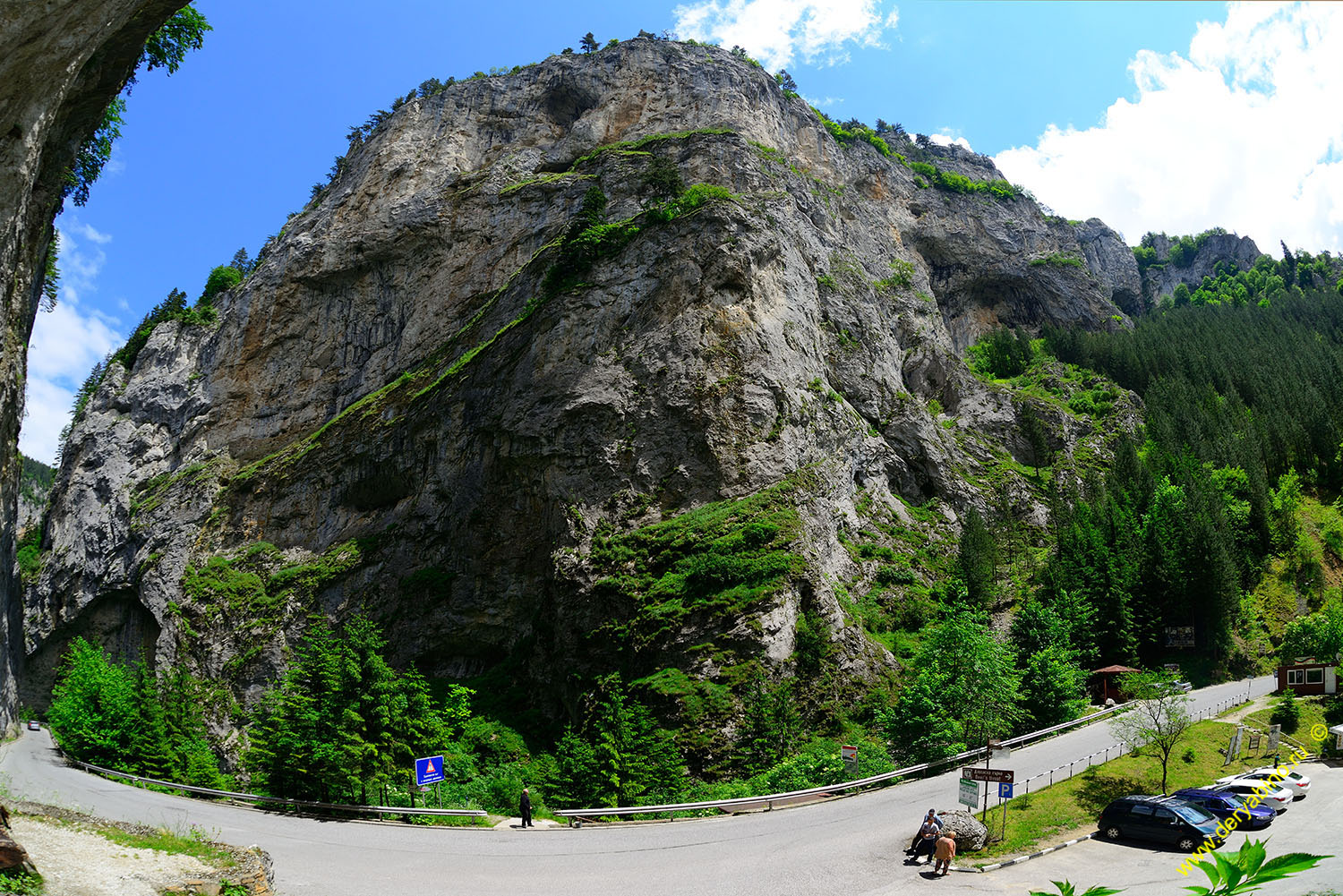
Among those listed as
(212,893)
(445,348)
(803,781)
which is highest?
(445,348)

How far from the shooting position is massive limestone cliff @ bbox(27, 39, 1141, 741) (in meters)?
40.0

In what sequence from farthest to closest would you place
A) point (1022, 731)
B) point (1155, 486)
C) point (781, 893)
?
point (1155, 486) < point (1022, 731) < point (781, 893)

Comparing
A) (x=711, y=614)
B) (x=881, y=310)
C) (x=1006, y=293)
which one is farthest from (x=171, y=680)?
(x=1006, y=293)

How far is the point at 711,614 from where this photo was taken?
34.4 metres

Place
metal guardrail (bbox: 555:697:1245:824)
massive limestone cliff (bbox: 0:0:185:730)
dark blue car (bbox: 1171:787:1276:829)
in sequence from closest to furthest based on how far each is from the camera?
massive limestone cliff (bbox: 0:0:185:730)
dark blue car (bbox: 1171:787:1276:829)
metal guardrail (bbox: 555:697:1245:824)

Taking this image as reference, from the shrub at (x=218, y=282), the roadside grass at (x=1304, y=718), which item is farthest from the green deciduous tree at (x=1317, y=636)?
the shrub at (x=218, y=282)

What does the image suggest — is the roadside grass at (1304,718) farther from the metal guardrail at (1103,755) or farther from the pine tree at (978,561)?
the pine tree at (978,561)

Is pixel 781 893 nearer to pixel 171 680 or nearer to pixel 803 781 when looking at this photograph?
pixel 803 781

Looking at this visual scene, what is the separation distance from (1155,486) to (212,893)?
2340 inches

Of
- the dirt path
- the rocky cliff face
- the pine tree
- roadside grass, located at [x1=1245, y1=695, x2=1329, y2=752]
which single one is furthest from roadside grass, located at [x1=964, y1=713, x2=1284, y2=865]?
the rocky cliff face

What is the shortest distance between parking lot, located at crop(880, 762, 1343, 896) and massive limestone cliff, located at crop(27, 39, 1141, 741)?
15577 mm

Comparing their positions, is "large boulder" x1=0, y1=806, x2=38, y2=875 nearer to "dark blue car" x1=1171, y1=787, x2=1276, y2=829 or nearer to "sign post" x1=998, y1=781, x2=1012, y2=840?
"sign post" x1=998, y1=781, x2=1012, y2=840

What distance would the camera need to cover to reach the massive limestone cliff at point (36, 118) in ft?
41.3

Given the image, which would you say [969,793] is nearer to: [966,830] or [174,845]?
[966,830]
